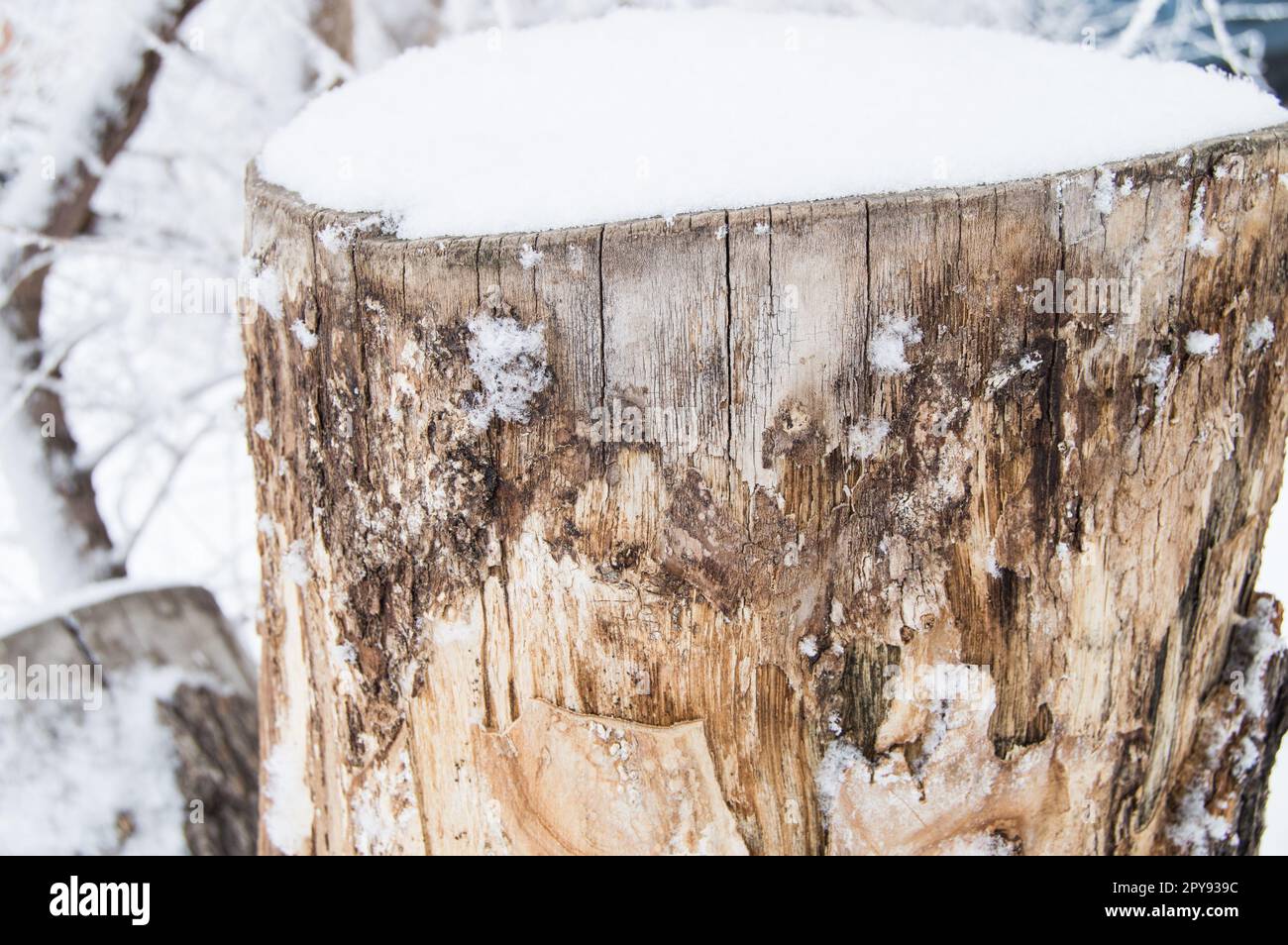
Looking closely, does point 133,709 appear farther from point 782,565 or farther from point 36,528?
point 782,565

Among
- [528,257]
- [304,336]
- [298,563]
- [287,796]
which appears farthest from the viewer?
[287,796]

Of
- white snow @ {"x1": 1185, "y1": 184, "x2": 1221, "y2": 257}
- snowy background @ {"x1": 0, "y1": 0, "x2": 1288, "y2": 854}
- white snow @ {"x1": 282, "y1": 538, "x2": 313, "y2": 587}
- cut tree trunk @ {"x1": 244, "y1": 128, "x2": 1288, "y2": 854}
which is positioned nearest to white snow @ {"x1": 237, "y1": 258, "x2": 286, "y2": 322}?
cut tree trunk @ {"x1": 244, "y1": 128, "x2": 1288, "y2": 854}

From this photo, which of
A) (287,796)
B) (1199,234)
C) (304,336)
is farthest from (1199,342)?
(287,796)

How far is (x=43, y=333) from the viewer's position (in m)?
3.36

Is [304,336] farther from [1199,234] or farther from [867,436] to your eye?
[1199,234]

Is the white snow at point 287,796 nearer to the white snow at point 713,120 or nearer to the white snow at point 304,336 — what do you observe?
the white snow at point 304,336

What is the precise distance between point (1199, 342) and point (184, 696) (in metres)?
2.12

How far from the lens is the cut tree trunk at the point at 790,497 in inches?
42.0

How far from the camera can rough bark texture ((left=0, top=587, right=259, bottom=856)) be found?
207 cm

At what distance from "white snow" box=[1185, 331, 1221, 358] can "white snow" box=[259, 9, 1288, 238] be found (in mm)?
222

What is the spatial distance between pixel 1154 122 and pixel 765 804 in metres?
0.99

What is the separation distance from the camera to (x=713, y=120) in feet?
4.05

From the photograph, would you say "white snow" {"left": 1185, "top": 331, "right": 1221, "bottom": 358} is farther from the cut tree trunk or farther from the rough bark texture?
the rough bark texture

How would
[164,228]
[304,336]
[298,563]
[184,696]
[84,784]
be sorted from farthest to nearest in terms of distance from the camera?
[164,228], [184,696], [84,784], [298,563], [304,336]
